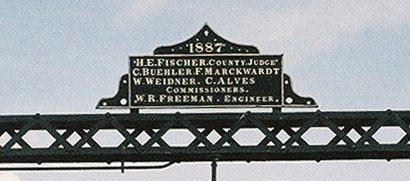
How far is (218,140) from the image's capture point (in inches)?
941

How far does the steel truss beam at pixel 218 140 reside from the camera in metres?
23.7

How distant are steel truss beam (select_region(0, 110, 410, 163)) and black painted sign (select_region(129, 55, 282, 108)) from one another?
361 mm

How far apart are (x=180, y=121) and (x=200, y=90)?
0.82 metres

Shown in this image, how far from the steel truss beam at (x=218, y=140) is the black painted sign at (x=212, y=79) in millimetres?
361

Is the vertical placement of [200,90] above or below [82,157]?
above

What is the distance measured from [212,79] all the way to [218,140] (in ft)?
4.54

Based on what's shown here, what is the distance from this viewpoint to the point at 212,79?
77.5ft

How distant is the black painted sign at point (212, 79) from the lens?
23.6 metres

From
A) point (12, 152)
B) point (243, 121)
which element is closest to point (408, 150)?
point (243, 121)

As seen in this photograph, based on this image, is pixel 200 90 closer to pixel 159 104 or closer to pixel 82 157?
Answer: pixel 159 104

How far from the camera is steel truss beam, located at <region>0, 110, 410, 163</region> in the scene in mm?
23672

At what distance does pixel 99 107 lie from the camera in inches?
941

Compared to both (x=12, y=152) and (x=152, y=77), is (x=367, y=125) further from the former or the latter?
(x=12, y=152)

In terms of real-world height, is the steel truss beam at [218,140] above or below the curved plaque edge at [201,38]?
below
